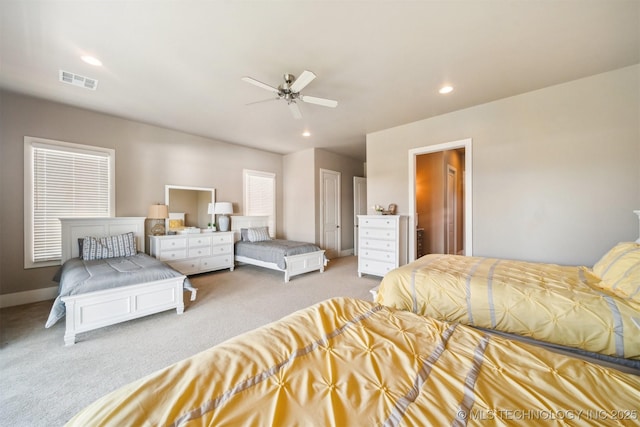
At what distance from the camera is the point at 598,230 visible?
277 cm

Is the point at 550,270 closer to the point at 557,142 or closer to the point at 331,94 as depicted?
the point at 557,142

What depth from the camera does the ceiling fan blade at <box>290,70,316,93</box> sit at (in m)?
2.20

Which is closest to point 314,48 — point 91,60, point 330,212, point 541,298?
point 91,60

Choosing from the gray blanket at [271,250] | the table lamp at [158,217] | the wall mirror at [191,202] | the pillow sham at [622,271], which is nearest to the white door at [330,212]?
the gray blanket at [271,250]

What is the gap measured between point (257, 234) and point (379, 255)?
262 cm

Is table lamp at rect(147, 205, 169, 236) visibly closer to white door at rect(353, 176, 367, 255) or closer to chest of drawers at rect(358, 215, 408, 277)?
chest of drawers at rect(358, 215, 408, 277)

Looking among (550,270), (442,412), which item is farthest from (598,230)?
(442,412)

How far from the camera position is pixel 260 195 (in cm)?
592

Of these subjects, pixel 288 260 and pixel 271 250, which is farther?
pixel 271 250

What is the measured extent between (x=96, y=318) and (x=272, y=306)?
1780 mm

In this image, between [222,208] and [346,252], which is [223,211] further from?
[346,252]

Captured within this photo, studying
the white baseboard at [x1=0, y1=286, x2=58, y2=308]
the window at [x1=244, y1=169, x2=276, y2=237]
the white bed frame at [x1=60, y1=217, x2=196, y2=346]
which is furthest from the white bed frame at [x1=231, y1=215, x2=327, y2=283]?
the white baseboard at [x1=0, y1=286, x2=58, y2=308]

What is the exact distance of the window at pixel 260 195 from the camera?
18.6ft

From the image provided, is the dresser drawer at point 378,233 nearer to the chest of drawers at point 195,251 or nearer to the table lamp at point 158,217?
the chest of drawers at point 195,251
